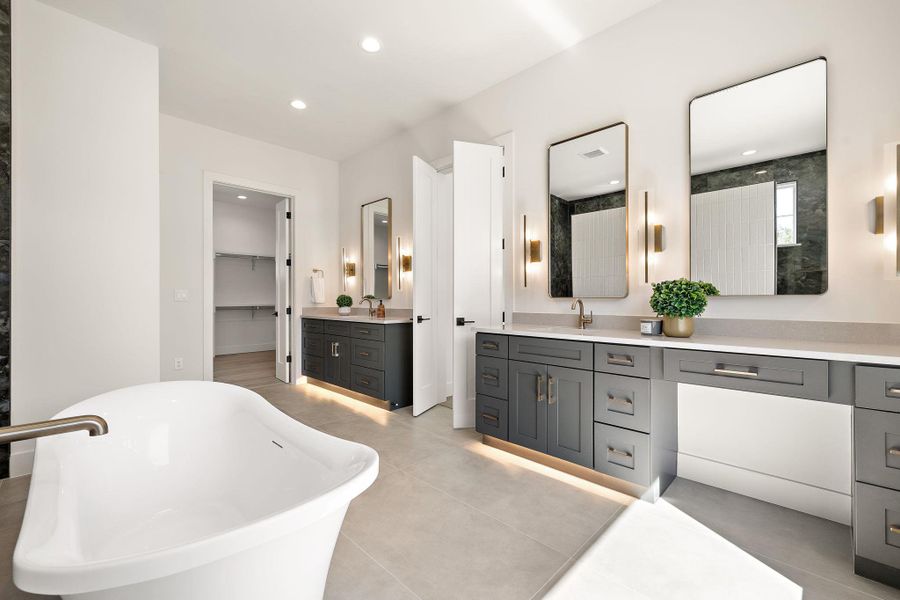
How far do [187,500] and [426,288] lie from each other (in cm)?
237

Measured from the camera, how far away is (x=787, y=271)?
2064 mm

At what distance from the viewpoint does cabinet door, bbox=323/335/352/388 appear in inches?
167

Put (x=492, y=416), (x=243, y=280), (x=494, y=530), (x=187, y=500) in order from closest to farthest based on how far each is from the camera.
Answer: (x=494, y=530) → (x=187, y=500) → (x=492, y=416) → (x=243, y=280)

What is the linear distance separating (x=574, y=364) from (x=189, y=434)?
223cm

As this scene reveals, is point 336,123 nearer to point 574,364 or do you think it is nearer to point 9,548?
point 574,364

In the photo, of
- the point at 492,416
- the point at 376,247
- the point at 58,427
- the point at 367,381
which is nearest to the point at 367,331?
the point at 367,381

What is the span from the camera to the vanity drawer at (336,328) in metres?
4.26

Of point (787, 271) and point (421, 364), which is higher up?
point (787, 271)

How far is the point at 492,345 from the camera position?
2832 millimetres

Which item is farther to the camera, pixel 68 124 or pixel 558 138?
pixel 558 138

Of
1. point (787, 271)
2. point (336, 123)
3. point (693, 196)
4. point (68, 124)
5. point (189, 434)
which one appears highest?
point (336, 123)

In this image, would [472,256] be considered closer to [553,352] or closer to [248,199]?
[553,352]

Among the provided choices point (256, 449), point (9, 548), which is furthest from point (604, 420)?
point (9, 548)

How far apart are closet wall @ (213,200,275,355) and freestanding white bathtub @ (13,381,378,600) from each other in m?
5.76
